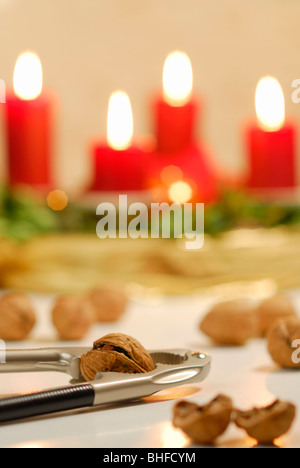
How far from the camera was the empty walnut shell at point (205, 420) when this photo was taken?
30 cm

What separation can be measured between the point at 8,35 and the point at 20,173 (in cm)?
45

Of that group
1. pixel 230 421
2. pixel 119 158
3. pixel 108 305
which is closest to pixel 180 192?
pixel 119 158

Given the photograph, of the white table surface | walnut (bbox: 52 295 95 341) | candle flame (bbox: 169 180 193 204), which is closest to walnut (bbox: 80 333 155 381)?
the white table surface

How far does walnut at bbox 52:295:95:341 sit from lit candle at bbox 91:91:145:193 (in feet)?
0.67

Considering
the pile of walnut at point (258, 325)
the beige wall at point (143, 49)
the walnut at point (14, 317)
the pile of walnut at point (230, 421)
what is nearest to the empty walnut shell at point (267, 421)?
the pile of walnut at point (230, 421)

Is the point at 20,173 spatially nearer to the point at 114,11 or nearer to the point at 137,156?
the point at 137,156

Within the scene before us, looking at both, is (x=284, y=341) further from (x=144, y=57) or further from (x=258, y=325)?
(x=144, y=57)

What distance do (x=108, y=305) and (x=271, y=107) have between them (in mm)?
295

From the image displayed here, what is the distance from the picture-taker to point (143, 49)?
1.13 m

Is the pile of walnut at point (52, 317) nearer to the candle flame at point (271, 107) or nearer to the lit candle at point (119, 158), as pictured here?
the lit candle at point (119, 158)

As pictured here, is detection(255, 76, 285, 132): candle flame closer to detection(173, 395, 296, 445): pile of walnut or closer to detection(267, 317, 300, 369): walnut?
detection(267, 317, 300, 369): walnut

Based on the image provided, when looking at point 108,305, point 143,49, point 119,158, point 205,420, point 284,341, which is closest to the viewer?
point 205,420

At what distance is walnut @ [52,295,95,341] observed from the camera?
1.59 feet
